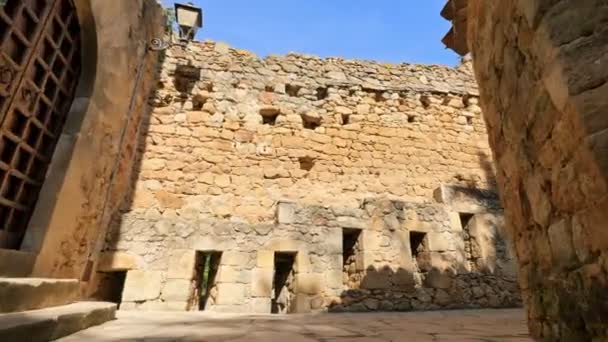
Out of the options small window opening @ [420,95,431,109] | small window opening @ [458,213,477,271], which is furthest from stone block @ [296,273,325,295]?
small window opening @ [420,95,431,109]

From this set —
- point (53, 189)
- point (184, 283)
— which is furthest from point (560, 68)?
point (184, 283)

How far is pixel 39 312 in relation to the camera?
6.93 ft

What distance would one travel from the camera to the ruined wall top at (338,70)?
260 inches

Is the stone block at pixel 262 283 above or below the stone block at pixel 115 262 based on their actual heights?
below

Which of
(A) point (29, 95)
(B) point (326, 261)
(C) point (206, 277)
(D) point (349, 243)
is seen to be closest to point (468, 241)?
(D) point (349, 243)

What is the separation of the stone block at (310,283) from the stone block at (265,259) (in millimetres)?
416

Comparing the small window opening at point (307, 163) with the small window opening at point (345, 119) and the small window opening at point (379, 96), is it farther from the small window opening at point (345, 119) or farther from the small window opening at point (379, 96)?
the small window opening at point (379, 96)

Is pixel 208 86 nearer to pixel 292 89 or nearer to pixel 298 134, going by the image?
pixel 292 89

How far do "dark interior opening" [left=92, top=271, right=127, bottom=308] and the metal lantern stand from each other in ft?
18.2

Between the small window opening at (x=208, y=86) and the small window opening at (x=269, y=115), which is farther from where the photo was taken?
the small window opening at (x=269, y=115)

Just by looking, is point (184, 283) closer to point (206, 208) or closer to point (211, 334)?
point (206, 208)

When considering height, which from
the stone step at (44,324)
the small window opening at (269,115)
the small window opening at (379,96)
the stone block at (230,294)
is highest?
the small window opening at (379,96)

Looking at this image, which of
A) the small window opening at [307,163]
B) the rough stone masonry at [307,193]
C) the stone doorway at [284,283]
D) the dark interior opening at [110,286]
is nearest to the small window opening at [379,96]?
the rough stone masonry at [307,193]

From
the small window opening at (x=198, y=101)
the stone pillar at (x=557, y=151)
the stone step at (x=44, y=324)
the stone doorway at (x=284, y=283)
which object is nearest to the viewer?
the stone pillar at (x=557, y=151)
